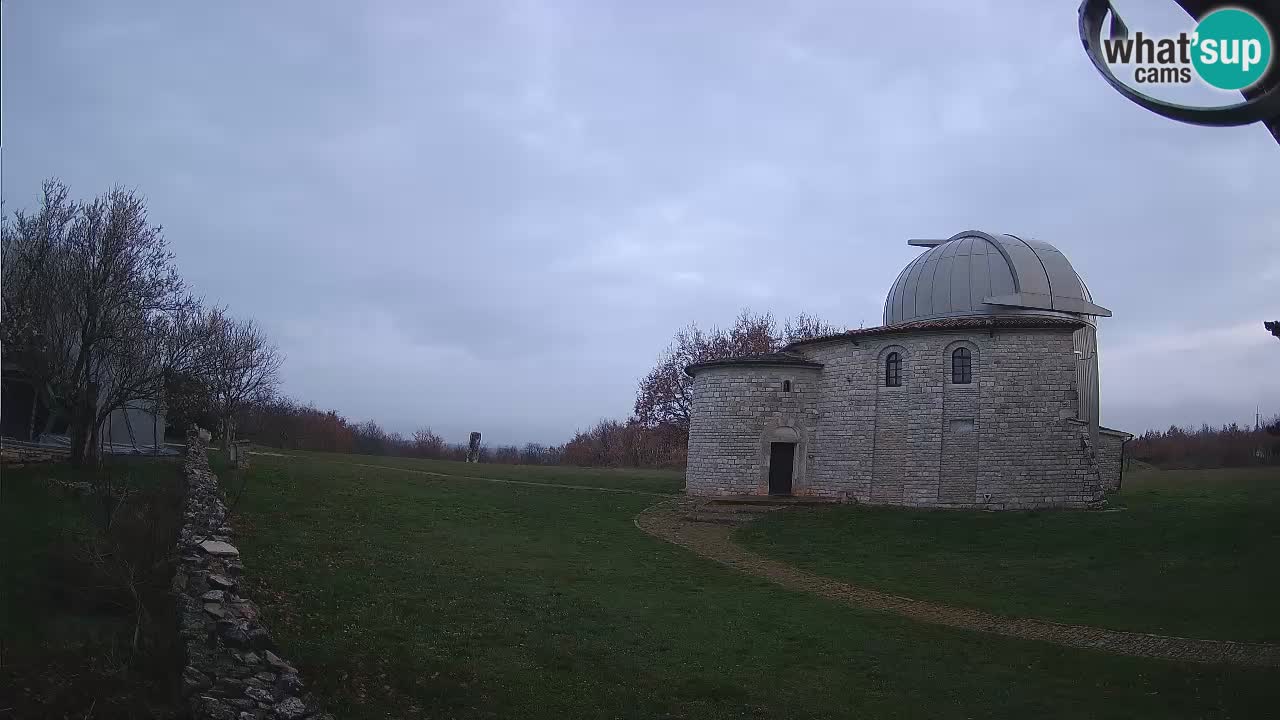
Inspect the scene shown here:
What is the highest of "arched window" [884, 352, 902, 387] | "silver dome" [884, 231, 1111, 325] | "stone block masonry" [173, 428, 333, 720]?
"silver dome" [884, 231, 1111, 325]

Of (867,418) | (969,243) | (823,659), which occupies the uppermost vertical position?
(969,243)

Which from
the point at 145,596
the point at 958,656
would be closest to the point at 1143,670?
the point at 958,656

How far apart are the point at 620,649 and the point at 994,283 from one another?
21.5 metres

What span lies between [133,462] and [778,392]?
20.6 metres

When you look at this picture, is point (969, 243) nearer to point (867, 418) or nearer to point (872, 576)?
point (867, 418)

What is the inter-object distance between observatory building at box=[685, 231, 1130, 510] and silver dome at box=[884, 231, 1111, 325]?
0.17 feet

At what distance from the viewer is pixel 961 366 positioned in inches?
988

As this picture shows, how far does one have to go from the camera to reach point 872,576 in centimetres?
1638


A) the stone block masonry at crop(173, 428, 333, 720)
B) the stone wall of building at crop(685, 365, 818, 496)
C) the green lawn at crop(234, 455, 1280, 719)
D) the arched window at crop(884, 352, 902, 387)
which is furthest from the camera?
the stone wall of building at crop(685, 365, 818, 496)

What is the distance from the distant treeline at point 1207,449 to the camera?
31922mm

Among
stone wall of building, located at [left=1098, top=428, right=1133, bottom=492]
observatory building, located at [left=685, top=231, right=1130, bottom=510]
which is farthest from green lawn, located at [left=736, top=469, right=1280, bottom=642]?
stone wall of building, located at [left=1098, top=428, right=1133, bottom=492]

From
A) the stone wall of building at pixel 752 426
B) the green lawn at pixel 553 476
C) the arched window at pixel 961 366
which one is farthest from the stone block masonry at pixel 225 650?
the arched window at pixel 961 366

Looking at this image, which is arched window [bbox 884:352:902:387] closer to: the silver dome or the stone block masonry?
the silver dome

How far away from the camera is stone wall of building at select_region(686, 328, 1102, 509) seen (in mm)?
23766
